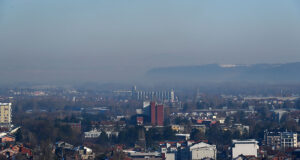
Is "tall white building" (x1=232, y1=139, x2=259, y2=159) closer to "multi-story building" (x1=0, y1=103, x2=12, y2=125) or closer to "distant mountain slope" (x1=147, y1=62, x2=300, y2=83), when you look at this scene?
"multi-story building" (x1=0, y1=103, x2=12, y2=125)

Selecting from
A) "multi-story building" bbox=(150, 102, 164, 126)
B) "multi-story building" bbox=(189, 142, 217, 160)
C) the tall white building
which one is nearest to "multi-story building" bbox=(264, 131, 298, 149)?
the tall white building

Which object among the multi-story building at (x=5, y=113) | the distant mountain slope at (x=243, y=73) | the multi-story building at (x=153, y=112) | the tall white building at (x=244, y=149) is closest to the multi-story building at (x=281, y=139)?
the tall white building at (x=244, y=149)

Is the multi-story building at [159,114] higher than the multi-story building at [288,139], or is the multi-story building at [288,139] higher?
the multi-story building at [159,114]

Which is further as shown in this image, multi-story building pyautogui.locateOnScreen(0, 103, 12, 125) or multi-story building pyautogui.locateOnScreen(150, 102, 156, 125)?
multi-story building pyautogui.locateOnScreen(150, 102, 156, 125)

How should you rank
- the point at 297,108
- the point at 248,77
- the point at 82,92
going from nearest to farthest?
1. the point at 297,108
2. the point at 82,92
3. the point at 248,77

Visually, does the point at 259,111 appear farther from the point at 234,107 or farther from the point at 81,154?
the point at 81,154

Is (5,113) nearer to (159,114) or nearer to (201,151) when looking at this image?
(159,114)

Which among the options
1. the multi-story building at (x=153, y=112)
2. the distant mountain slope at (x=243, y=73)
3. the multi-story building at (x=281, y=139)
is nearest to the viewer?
the multi-story building at (x=281, y=139)

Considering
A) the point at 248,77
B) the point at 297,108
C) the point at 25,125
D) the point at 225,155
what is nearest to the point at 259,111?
the point at 297,108

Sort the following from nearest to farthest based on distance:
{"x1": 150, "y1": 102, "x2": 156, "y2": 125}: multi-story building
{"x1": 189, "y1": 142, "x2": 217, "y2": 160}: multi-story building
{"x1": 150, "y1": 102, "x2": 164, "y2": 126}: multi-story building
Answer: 1. {"x1": 189, "y1": 142, "x2": 217, "y2": 160}: multi-story building
2. {"x1": 150, "y1": 102, "x2": 164, "y2": 126}: multi-story building
3. {"x1": 150, "y1": 102, "x2": 156, "y2": 125}: multi-story building

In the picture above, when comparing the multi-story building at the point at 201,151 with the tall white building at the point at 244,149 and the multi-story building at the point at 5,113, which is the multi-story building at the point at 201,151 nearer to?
the tall white building at the point at 244,149

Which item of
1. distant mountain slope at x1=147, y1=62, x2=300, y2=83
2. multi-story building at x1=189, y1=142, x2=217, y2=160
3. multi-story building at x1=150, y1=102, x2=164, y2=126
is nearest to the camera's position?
multi-story building at x1=189, y1=142, x2=217, y2=160
